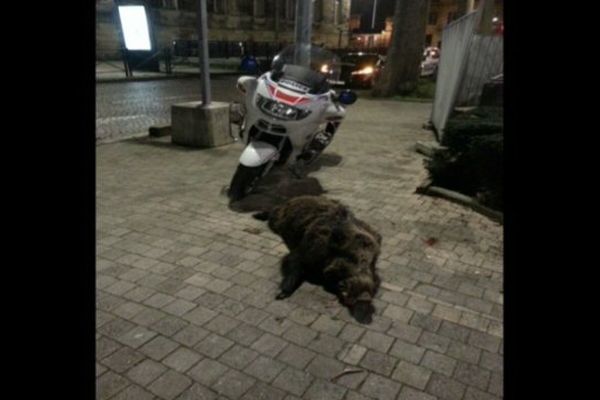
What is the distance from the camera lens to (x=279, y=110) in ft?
18.2

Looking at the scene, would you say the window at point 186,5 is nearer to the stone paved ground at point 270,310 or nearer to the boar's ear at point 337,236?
the stone paved ground at point 270,310

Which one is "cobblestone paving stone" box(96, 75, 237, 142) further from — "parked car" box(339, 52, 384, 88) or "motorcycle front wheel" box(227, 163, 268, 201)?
"parked car" box(339, 52, 384, 88)

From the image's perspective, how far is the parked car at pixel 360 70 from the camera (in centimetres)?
2213

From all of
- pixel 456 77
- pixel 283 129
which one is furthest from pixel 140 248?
pixel 456 77

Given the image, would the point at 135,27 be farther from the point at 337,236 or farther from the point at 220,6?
the point at 337,236

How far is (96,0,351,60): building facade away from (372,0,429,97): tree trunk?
1560 cm

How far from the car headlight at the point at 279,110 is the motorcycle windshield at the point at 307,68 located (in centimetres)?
36

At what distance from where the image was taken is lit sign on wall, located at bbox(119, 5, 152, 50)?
72.8 feet

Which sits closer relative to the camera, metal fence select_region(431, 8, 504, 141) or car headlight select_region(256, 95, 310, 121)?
car headlight select_region(256, 95, 310, 121)

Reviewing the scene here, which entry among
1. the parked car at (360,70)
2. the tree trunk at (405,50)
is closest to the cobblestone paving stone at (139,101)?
the parked car at (360,70)

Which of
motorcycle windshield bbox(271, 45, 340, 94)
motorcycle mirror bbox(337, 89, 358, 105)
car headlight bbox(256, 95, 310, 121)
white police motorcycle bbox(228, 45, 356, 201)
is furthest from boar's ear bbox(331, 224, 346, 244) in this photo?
motorcycle mirror bbox(337, 89, 358, 105)

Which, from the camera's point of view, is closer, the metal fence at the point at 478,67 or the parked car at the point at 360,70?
the metal fence at the point at 478,67

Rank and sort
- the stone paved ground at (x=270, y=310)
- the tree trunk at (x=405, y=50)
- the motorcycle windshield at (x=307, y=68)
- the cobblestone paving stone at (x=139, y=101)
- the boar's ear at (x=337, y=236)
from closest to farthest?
1. the stone paved ground at (x=270, y=310)
2. the boar's ear at (x=337, y=236)
3. the motorcycle windshield at (x=307, y=68)
4. the cobblestone paving stone at (x=139, y=101)
5. the tree trunk at (x=405, y=50)

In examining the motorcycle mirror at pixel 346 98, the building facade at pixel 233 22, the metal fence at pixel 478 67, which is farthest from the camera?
the building facade at pixel 233 22
